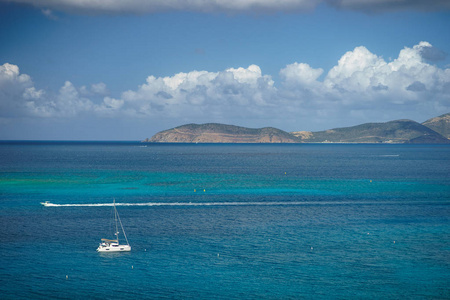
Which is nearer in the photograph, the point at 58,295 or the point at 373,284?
the point at 58,295

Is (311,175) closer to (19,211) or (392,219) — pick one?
(392,219)

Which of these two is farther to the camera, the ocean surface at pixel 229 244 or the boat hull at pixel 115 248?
the boat hull at pixel 115 248

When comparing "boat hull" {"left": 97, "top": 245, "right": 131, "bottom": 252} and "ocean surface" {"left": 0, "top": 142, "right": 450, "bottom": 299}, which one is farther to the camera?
"boat hull" {"left": 97, "top": 245, "right": 131, "bottom": 252}

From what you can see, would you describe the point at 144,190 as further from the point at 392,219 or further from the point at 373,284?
the point at 373,284

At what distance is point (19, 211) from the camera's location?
3639 inches

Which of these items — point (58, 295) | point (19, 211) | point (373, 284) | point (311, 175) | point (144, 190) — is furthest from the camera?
point (311, 175)

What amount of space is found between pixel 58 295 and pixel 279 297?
79.1ft

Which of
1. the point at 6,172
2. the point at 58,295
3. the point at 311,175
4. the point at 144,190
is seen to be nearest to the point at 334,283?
the point at 58,295

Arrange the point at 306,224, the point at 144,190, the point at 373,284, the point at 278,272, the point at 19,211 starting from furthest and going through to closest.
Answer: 1. the point at 144,190
2. the point at 19,211
3. the point at 306,224
4. the point at 278,272
5. the point at 373,284

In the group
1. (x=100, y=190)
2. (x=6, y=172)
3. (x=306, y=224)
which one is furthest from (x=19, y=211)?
(x=6, y=172)

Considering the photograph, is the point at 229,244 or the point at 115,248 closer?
the point at 115,248

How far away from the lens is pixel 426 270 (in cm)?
5738

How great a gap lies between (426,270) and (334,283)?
521 inches

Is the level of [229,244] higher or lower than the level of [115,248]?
lower
